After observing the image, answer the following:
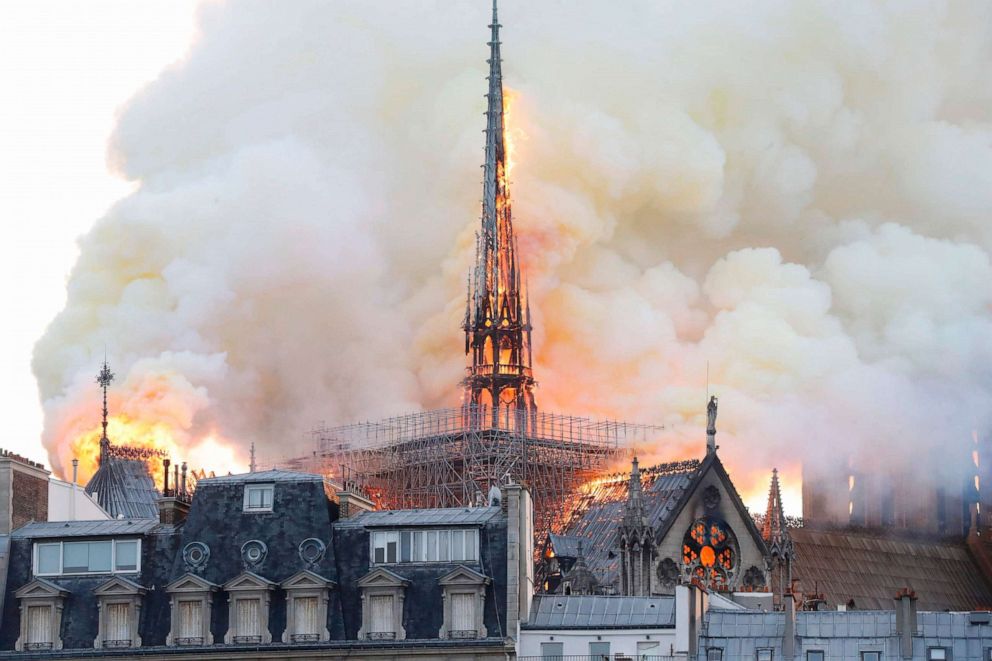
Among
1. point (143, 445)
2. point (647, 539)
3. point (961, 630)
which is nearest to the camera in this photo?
point (961, 630)

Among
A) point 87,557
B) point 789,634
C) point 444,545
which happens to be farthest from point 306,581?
point 789,634

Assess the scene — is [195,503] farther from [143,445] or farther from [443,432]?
[143,445]

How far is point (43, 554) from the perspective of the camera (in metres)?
104

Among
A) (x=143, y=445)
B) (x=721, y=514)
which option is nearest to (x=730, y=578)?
(x=721, y=514)

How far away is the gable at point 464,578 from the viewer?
3922 inches

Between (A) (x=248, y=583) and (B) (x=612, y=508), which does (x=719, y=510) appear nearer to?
(B) (x=612, y=508)

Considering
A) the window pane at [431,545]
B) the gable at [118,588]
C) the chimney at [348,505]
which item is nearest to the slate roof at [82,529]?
the gable at [118,588]

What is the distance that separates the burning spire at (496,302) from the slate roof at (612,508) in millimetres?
21250

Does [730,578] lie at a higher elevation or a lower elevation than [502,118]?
lower

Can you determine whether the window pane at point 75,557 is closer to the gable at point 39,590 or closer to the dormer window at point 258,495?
the gable at point 39,590

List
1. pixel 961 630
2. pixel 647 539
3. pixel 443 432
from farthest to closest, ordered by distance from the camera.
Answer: pixel 443 432 → pixel 647 539 → pixel 961 630

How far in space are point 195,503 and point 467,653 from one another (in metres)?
12.1

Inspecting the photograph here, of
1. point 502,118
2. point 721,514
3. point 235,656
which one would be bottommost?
point 235,656

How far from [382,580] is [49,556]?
12.4 meters
